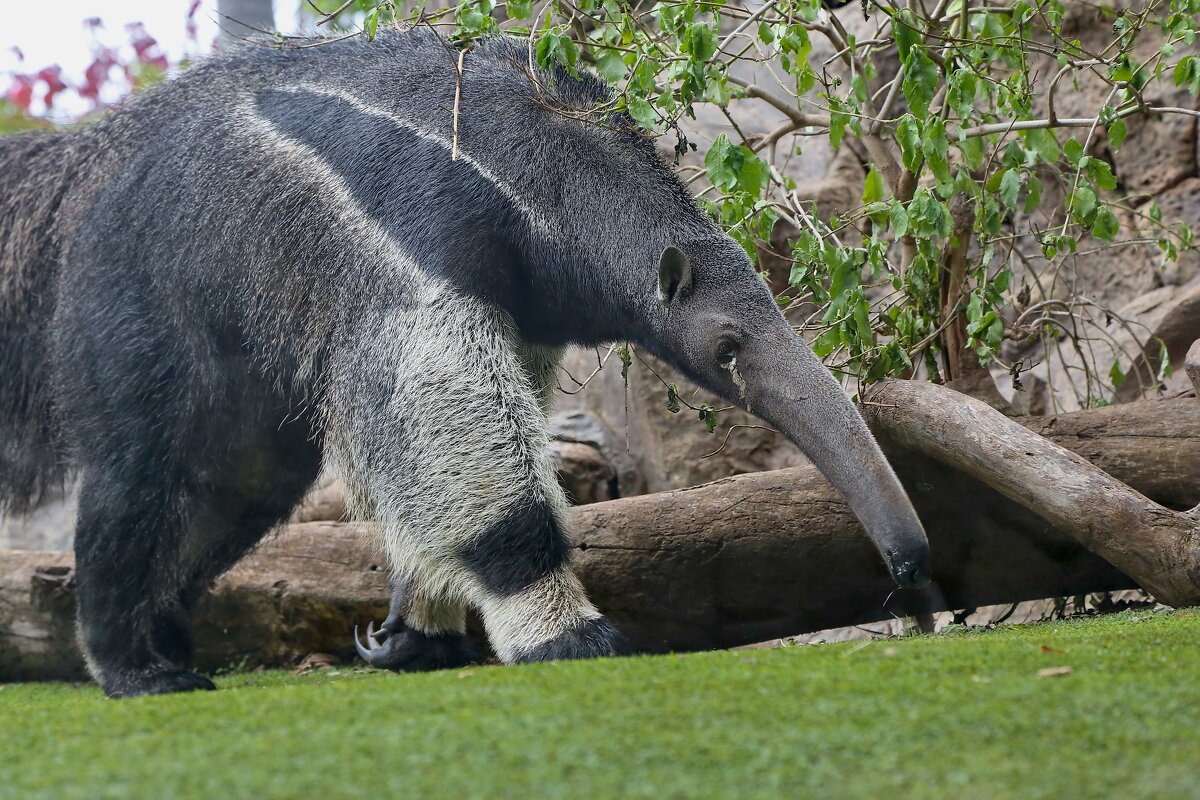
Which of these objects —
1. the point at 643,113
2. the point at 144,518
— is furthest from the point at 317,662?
the point at 643,113

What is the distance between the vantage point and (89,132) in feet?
14.4

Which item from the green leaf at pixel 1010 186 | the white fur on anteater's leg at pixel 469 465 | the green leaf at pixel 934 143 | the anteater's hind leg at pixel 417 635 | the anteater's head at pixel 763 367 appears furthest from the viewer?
the anteater's hind leg at pixel 417 635

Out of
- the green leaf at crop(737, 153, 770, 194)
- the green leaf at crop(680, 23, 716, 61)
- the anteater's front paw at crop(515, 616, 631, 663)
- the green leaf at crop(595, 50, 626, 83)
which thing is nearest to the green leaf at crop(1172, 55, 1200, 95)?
the green leaf at crop(737, 153, 770, 194)

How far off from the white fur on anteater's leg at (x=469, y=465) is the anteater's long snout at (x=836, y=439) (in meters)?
0.77

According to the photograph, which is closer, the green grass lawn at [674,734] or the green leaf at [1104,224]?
the green grass lawn at [674,734]

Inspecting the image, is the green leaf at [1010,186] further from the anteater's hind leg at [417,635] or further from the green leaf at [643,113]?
the anteater's hind leg at [417,635]

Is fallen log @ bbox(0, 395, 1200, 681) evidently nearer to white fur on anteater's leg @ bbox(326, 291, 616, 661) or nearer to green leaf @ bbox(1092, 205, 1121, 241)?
green leaf @ bbox(1092, 205, 1121, 241)

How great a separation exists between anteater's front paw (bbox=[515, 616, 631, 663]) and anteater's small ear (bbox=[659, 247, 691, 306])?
114cm

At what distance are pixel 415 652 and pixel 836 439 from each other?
197cm

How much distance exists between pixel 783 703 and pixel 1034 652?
93 centimetres

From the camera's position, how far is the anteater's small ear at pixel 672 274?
367cm

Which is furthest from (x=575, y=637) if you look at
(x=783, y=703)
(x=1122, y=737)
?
(x=1122, y=737)

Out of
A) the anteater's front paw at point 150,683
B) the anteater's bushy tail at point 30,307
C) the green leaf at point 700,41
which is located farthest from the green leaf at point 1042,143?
the anteater's bushy tail at point 30,307

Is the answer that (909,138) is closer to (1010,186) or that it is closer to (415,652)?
(1010,186)
